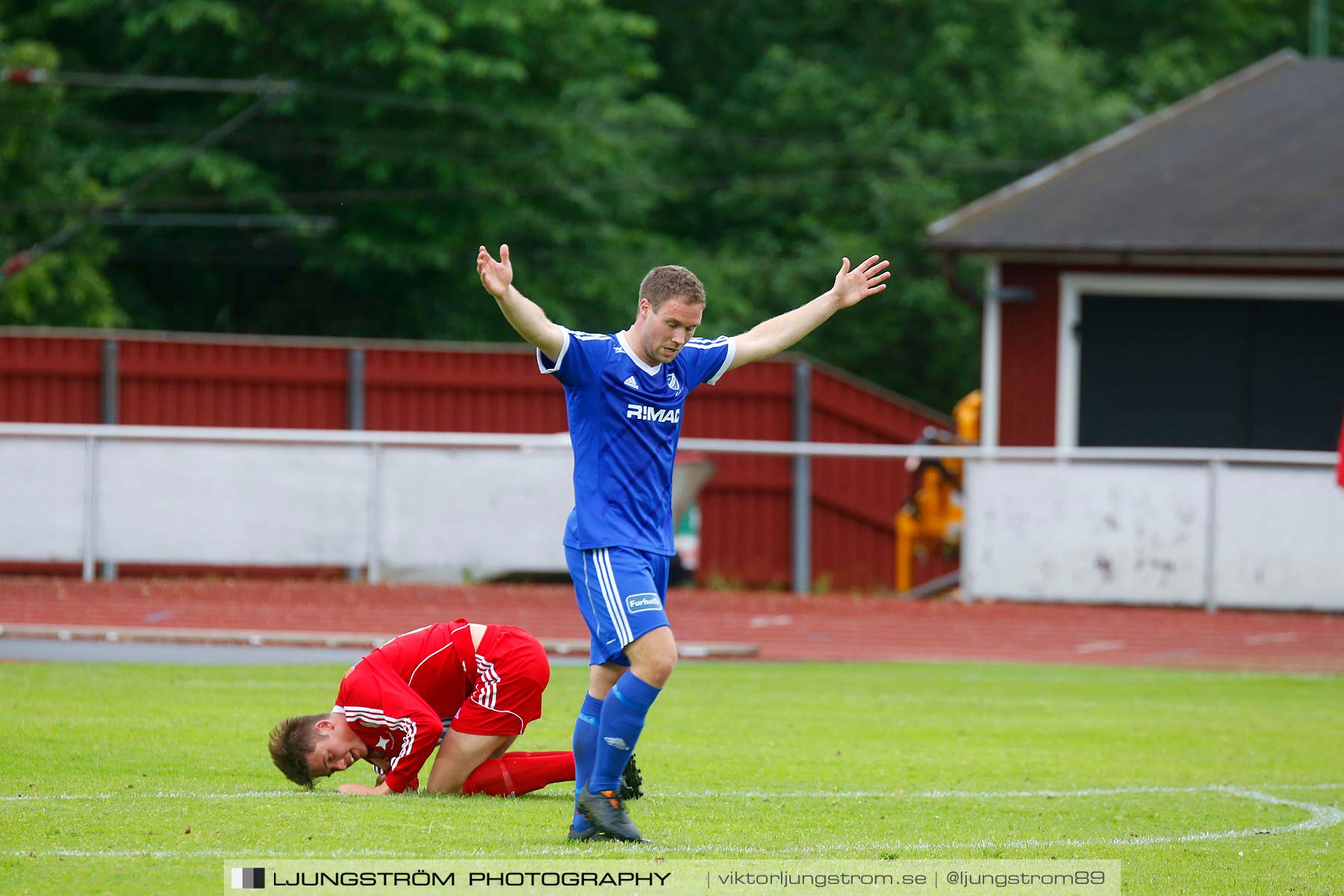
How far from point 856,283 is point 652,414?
140cm

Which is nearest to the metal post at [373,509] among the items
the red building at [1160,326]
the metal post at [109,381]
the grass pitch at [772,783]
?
the metal post at [109,381]

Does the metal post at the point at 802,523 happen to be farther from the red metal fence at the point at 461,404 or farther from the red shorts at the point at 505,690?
the red shorts at the point at 505,690

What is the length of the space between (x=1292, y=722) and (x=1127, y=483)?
21.9 ft

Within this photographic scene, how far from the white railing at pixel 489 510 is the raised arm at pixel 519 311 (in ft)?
37.8

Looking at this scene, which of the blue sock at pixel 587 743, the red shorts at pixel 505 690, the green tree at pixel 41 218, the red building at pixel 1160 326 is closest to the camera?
the blue sock at pixel 587 743

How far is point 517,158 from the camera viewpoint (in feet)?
109

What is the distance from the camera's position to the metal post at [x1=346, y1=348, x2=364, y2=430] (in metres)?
20.7

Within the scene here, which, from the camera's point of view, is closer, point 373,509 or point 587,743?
point 587,743

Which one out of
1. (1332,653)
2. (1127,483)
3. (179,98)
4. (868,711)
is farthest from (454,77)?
(868,711)

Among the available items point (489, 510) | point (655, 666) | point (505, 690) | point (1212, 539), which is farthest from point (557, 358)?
point (1212, 539)

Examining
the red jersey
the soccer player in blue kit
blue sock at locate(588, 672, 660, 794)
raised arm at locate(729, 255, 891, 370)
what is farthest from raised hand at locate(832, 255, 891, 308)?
the red jersey

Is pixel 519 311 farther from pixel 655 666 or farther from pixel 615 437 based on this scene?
pixel 655 666

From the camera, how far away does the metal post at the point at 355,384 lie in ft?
67.8

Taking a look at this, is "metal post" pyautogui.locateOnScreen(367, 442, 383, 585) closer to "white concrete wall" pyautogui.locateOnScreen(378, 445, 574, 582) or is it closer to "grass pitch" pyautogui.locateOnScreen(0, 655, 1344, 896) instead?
"white concrete wall" pyautogui.locateOnScreen(378, 445, 574, 582)
